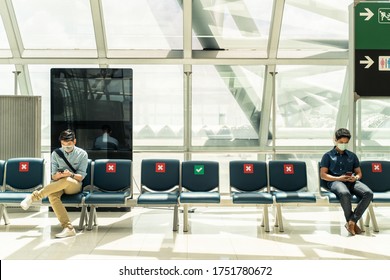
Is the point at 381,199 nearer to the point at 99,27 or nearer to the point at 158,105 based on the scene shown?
the point at 158,105

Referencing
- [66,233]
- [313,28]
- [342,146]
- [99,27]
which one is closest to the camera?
[66,233]

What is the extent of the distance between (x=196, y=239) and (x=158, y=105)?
3.44 meters

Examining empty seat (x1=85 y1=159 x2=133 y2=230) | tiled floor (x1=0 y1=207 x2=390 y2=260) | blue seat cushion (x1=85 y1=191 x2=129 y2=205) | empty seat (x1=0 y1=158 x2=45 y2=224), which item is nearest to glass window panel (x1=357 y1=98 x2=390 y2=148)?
tiled floor (x1=0 y1=207 x2=390 y2=260)

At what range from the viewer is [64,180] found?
547cm

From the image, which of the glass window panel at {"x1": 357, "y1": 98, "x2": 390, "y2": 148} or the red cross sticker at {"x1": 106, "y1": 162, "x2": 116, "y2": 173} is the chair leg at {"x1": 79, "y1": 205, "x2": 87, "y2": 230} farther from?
the glass window panel at {"x1": 357, "y1": 98, "x2": 390, "y2": 148}

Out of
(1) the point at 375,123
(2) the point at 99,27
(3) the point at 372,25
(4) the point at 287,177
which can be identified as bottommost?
(4) the point at 287,177

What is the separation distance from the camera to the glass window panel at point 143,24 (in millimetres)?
7473

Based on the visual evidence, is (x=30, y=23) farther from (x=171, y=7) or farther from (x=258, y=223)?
(x=258, y=223)

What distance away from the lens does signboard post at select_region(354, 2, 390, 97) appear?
568cm

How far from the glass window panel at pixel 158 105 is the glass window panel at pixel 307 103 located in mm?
1904

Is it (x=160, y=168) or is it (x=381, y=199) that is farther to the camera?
(x=160, y=168)

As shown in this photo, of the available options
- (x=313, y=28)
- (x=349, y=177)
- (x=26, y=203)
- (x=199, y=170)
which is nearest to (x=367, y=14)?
(x=313, y=28)

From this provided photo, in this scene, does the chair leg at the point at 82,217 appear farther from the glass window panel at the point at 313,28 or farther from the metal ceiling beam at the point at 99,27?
the glass window panel at the point at 313,28

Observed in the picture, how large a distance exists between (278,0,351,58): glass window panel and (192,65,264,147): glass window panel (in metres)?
0.77
